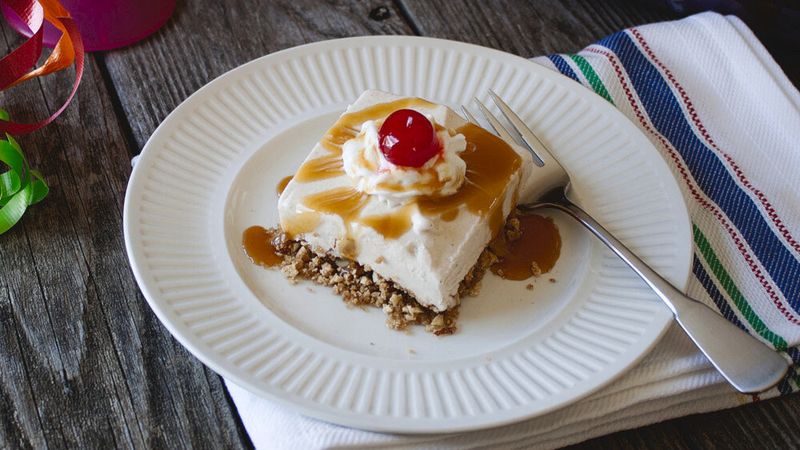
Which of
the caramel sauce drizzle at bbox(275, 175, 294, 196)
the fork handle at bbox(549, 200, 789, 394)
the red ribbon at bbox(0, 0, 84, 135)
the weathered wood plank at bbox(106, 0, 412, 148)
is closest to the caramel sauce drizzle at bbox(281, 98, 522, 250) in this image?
the caramel sauce drizzle at bbox(275, 175, 294, 196)

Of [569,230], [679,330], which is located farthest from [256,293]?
[679,330]

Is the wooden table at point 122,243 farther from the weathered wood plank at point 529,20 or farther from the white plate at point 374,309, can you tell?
the white plate at point 374,309

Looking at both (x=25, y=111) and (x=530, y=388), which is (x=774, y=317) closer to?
(x=530, y=388)

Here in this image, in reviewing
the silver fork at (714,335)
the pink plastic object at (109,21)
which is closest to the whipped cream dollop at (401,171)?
the silver fork at (714,335)

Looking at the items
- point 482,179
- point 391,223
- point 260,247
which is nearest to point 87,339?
point 260,247

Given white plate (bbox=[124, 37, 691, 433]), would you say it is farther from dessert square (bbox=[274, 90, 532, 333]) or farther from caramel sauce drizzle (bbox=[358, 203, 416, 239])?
caramel sauce drizzle (bbox=[358, 203, 416, 239])
